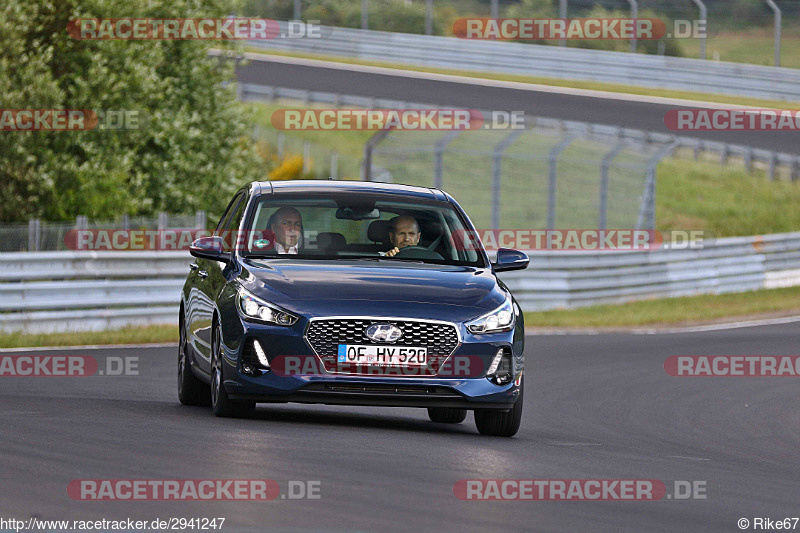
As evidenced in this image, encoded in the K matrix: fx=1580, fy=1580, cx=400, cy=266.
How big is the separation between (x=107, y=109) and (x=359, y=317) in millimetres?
20250

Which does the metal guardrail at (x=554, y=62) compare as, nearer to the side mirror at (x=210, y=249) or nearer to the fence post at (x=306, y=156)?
the fence post at (x=306, y=156)

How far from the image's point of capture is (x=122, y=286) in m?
19.8

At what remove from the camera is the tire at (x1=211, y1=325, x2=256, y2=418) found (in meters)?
9.76

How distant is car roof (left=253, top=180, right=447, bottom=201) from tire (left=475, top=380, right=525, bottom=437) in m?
1.67

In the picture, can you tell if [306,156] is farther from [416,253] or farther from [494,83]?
[416,253]

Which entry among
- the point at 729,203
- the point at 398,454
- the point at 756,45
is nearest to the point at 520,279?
the point at 398,454

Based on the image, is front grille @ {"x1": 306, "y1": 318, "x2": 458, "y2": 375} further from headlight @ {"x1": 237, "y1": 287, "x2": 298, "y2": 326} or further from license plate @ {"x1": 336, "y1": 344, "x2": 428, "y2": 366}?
headlight @ {"x1": 237, "y1": 287, "x2": 298, "y2": 326}

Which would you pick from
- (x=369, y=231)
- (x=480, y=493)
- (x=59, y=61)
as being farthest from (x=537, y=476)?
(x=59, y=61)

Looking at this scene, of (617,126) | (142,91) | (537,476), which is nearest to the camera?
(537,476)

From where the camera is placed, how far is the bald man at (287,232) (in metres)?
10.4

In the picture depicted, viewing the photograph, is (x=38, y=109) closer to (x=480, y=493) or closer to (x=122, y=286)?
(x=122, y=286)

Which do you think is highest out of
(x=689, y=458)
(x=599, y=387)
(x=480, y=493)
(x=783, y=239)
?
(x=480, y=493)

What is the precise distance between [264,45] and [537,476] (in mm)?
48049

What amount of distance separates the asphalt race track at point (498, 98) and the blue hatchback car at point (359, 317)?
2863cm
